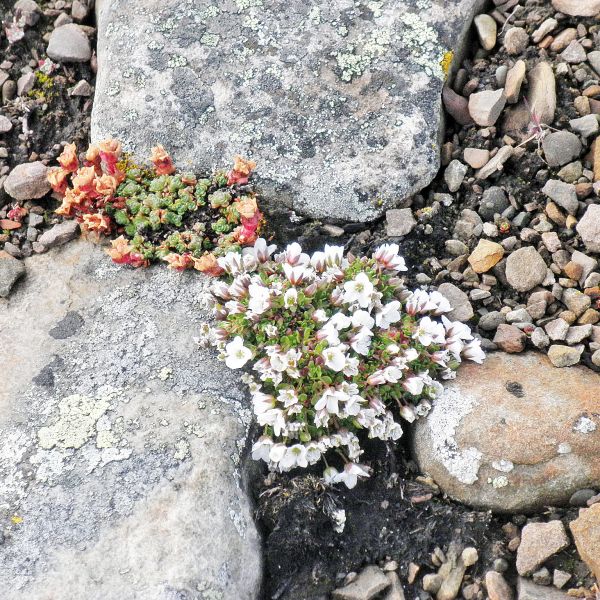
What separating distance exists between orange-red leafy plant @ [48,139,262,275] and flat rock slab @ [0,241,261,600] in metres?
0.19

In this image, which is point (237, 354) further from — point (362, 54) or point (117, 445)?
point (362, 54)

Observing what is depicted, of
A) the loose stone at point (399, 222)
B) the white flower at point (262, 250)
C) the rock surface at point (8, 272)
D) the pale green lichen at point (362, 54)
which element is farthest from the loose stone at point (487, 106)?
the rock surface at point (8, 272)

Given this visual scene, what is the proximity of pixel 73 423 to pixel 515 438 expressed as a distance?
2.71 metres

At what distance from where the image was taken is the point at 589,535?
12.9 feet

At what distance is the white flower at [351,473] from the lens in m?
4.34

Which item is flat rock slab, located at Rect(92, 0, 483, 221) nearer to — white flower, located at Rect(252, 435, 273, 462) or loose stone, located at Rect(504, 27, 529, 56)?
loose stone, located at Rect(504, 27, 529, 56)

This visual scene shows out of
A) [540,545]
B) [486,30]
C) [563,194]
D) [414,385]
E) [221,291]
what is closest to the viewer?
[540,545]

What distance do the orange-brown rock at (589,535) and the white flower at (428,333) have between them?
1.30 m

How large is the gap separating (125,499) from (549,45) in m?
4.56

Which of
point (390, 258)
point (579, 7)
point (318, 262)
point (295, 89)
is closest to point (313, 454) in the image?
point (318, 262)

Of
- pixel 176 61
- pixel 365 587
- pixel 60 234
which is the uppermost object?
pixel 176 61

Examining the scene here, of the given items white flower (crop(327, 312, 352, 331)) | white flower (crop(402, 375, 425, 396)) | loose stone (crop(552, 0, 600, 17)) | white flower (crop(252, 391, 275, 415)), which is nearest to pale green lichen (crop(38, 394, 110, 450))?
white flower (crop(252, 391, 275, 415))

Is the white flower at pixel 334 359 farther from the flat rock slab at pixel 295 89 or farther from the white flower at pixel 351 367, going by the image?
the flat rock slab at pixel 295 89

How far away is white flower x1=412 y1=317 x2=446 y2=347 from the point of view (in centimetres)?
451
